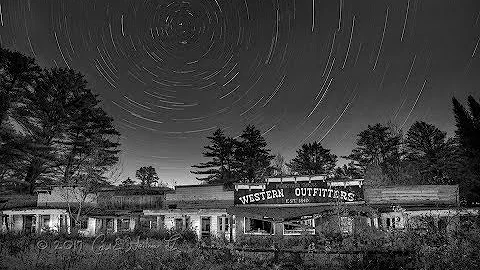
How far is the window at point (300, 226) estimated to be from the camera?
86.2ft

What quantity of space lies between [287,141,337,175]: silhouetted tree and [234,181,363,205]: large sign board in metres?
28.8

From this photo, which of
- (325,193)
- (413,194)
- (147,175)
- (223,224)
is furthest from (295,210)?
(147,175)

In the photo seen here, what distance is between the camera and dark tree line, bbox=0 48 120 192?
34938 millimetres

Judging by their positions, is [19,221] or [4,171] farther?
[4,171]

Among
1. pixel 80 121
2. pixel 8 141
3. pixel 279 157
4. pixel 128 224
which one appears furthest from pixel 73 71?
pixel 279 157

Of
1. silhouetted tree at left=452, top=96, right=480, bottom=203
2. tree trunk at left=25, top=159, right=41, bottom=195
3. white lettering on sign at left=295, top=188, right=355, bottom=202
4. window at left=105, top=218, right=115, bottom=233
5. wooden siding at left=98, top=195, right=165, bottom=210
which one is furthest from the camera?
tree trunk at left=25, top=159, right=41, bottom=195

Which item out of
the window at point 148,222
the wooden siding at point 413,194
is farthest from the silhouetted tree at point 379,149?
the window at point 148,222

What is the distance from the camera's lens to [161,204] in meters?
32.0

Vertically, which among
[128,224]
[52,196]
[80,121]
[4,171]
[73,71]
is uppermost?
[73,71]

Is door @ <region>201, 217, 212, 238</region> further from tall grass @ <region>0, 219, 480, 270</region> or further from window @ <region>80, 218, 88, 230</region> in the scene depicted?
tall grass @ <region>0, 219, 480, 270</region>

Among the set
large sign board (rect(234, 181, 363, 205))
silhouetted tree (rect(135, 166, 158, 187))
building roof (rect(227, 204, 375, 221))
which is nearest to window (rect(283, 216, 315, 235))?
building roof (rect(227, 204, 375, 221))

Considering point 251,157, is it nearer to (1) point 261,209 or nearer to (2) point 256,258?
(1) point 261,209

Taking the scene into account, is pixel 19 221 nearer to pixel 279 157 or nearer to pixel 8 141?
pixel 8 141

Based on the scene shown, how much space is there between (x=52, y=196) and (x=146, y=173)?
192ft
